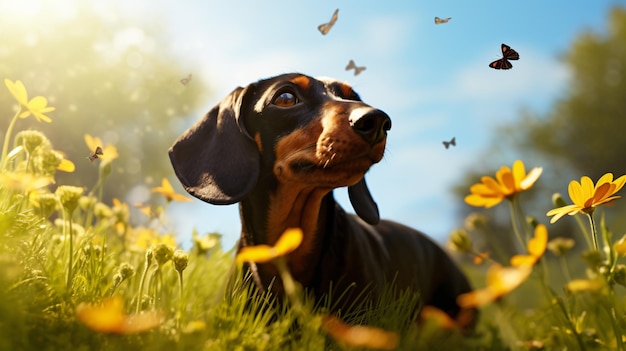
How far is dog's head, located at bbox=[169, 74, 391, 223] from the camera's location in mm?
2174

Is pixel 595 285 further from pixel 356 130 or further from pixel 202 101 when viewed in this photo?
pixel 202 101

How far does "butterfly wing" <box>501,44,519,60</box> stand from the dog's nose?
468mm

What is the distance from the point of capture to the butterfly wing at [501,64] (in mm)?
2076

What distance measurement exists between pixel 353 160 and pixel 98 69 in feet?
28.4

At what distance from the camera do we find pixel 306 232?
8.69ft

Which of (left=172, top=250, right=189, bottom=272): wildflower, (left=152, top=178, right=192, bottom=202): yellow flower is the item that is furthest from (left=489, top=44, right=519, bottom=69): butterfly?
(left=152, top=178, right=192, bottom=202): yellow flower

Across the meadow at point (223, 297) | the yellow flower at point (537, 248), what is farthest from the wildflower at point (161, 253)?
the yellow flower at point (537, 248)

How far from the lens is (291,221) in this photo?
104 inches

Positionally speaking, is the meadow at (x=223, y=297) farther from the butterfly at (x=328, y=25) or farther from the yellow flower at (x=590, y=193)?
the butterfly at (x=328, y=25)

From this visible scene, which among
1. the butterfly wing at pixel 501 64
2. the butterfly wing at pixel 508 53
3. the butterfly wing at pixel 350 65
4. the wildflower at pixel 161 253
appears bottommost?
the wildflower at pixel 161 253

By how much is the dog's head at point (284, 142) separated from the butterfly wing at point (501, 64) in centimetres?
42

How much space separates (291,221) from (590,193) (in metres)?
1.30

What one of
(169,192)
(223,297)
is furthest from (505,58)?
(169,192)

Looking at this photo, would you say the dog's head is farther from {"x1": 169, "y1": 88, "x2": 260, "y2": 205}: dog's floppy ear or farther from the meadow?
the meadow
